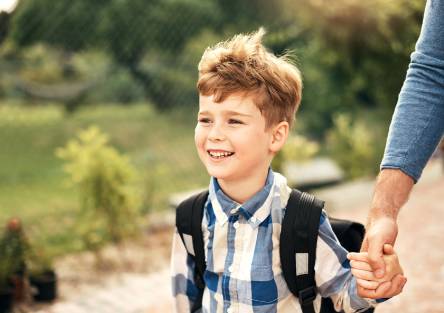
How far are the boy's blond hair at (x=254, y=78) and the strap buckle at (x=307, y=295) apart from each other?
1.69ft

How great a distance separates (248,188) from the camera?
1896mm

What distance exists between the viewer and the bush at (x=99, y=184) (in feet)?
16.8

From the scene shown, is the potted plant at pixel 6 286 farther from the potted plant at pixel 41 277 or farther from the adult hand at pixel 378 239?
the adult hand at pixel 378 239

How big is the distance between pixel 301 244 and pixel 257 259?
0.51ft

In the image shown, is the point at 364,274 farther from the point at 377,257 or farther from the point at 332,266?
the point at 332,266

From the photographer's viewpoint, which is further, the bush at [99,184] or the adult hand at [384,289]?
the bush at [99,184]

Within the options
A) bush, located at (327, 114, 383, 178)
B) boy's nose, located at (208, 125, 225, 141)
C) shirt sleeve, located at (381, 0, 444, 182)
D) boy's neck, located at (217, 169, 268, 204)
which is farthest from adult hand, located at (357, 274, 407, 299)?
bush, located at (327, 114, 383, 178)

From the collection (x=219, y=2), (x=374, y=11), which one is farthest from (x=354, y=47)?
(x=219, y=2)

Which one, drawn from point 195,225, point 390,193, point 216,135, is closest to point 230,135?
point 216,135

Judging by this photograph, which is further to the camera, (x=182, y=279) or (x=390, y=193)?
(x=182, y=279)

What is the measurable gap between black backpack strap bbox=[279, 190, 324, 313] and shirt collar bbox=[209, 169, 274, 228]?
91 millimetres

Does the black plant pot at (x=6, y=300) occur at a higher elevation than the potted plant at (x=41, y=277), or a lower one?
lower

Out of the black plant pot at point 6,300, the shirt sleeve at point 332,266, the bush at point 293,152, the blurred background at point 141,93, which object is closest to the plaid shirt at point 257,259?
the shirt sleeve at point 332,266

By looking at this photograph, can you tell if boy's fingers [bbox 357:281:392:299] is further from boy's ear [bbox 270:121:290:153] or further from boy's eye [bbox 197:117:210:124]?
boy's eye [bbox 197:117:210:124]
